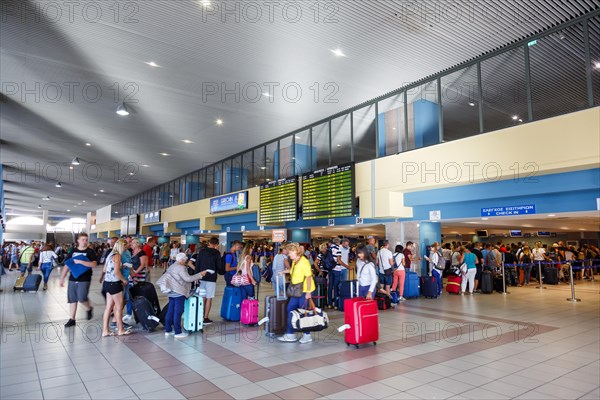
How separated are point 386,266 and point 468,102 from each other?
5628mm

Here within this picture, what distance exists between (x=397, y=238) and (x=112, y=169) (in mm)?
17125

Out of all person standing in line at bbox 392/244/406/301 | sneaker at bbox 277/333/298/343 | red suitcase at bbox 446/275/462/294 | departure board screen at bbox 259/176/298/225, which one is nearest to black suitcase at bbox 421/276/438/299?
person standing in line at bbox 392/244/406/301

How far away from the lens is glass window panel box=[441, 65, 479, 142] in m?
9.89

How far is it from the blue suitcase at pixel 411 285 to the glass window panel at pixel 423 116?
139 inches

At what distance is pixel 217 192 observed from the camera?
19.9m

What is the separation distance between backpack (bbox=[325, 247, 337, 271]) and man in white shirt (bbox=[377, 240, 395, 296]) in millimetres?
1239

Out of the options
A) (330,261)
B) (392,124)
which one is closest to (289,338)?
(330,261)

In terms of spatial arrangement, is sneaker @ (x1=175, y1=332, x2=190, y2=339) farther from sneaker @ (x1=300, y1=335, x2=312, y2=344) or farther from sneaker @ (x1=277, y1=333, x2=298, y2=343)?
sneaker @ (x1=300, y1=335, x2=312, y2=344)

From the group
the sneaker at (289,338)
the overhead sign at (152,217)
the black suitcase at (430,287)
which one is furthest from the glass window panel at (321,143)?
the overhead sign at (152,217)

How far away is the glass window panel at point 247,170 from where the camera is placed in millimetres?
17766

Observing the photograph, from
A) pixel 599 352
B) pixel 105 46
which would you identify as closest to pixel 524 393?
pixel 599 352

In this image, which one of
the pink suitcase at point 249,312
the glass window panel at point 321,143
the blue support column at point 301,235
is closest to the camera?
the pink suitcase at point 249,312

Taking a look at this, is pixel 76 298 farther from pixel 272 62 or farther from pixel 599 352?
pixel 599 352

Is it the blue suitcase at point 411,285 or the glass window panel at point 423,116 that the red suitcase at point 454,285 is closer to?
the blue suitcase at point 411,285
